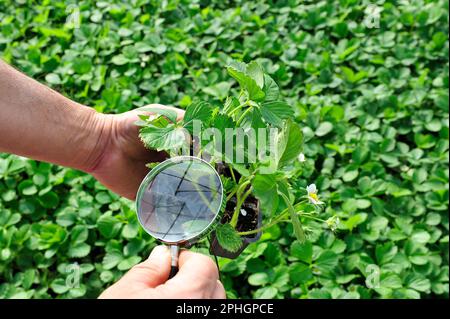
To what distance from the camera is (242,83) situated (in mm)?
827

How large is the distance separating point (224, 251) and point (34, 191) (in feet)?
2.47

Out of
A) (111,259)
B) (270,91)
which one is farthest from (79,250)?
(270,91)

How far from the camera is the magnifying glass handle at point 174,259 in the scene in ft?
2.64

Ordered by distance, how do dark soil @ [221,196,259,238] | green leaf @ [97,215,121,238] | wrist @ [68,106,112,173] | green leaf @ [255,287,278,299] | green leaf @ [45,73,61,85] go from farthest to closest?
green leaf @ [45,73,61,85] < green leaf @ [97,215,121,238] < green leaf @ [255,287,278,299] < wrist @ [68,106,112,173] < dark soil @ [221,196,259,238]

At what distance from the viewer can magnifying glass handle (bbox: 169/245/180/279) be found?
0.80 meters

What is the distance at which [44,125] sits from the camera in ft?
3.45

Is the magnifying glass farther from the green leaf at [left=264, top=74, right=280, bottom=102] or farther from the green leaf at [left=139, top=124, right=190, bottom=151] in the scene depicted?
the green leaf at [left=264, top=74, right=280, bottom=102]

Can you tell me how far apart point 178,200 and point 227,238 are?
98 millimetres

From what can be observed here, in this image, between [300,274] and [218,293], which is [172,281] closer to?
[218,293]

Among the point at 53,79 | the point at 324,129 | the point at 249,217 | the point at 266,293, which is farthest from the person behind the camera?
the point at 53,79

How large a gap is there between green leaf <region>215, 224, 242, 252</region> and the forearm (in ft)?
1.25

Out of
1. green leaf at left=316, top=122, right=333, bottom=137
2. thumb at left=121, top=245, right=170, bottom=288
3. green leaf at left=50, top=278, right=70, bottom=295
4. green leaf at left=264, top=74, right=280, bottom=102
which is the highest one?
green leaf at left=264, top=74, right=280, bottom=102

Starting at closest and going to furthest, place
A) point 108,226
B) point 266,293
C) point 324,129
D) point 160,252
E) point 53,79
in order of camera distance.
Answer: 1. point 160,252
2. point 266,293
3. point 108,226
4. point 324,129
5. point 53,79

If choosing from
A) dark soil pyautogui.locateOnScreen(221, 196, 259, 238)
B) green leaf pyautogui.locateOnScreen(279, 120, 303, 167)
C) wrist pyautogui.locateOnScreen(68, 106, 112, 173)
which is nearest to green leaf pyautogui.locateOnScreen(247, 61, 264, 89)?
green leaf pyautogui.locateOnScreen(279, 120, 303, 167)
